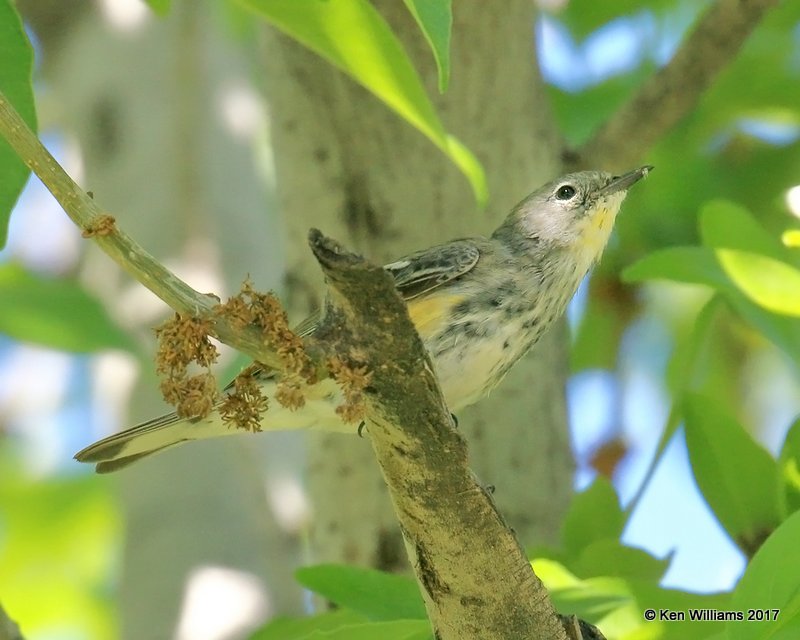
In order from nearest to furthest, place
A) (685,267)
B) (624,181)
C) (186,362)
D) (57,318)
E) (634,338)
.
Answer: (186,362) → (685,267) → (57,318) → (624,181) → (634,338)

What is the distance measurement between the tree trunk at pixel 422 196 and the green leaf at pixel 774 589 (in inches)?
65.1

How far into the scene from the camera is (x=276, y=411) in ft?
10.4

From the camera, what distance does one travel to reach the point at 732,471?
296 cm

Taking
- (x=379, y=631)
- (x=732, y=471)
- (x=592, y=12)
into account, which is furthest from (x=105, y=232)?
(x=592, y=12)

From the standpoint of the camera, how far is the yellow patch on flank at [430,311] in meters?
3.20

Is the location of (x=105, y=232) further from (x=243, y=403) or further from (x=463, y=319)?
(x=463, y=319)

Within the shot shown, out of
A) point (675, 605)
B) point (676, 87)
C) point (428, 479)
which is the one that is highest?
point (676, 87)

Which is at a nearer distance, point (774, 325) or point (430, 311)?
point (774, 325)

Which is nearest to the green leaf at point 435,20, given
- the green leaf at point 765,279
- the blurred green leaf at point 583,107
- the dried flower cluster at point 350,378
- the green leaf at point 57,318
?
the dried flower cluster at point 350,378

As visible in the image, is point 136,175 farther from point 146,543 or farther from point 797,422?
point 797,422

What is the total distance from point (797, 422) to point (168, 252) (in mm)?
2951

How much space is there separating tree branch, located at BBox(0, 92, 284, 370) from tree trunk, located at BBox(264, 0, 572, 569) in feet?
7.03

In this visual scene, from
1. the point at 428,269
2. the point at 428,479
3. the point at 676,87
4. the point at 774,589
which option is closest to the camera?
the point at 428,479

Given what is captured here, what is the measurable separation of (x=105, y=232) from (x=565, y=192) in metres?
2.44
